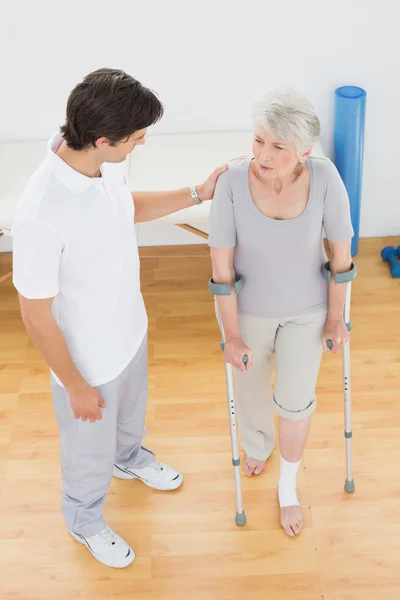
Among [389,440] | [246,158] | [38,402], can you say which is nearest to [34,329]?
[246,158]

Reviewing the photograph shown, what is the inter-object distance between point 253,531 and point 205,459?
14.3 inches

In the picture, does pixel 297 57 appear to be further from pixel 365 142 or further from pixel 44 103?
pixel 44 103

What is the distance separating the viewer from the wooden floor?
2566 millimetres

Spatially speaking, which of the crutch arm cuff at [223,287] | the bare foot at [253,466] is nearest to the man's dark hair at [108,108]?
the crutch arm cuff at [223,287]

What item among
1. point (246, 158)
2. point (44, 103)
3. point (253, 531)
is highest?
point (246, 158)

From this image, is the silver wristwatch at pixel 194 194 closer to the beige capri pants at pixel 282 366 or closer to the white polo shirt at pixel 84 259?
the white polo shirt at pixel 84 259

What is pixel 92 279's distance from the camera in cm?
212

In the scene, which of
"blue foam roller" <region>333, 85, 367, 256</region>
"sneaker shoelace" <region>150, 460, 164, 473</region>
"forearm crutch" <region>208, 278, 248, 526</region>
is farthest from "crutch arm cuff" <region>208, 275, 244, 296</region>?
"blue foam roller" <region>333, 85, 367, 256</region>

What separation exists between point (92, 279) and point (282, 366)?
0.71 m

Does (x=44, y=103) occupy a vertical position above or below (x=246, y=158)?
below

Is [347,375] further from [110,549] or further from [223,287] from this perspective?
[110,549]

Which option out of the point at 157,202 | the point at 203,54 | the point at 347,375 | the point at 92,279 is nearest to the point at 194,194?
the point at 157,202

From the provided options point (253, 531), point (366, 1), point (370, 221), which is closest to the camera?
point (253, 531)

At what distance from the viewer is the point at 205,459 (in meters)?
2.98
